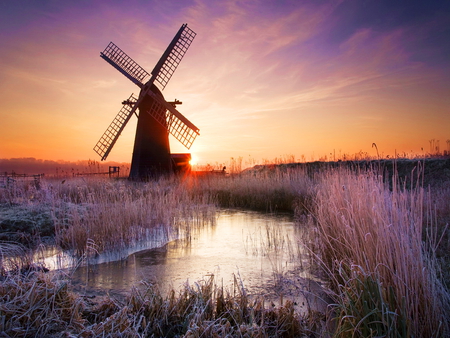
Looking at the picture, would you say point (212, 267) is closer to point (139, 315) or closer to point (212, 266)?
point (212, 266)

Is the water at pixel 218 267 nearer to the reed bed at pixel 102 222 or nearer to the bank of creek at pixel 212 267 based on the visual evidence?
the bank of creek at pixel 212 267

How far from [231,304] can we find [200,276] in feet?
5.10

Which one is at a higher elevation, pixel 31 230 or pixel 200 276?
pixel 31 230

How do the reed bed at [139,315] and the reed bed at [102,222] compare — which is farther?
the reed bed at [102,222]

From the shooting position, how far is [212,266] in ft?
17.7

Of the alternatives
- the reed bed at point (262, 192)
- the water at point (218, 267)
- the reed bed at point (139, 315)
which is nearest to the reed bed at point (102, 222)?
the water at point (218, 267)

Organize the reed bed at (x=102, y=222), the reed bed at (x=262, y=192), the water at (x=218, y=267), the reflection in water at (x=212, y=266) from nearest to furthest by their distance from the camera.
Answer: the water at (x=218, y=267) < the reflection in water at (x=212, y=266) < the reed bed at (x=102, y=222) < the reed bed at (x=262, y=192)

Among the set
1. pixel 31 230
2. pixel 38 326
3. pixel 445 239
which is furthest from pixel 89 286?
pixel 445 239

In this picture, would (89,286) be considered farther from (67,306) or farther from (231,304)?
(231,304)

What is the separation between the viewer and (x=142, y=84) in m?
17.1

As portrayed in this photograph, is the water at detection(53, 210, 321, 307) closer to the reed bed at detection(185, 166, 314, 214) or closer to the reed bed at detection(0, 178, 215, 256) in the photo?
the reed bed at detection(0, 178, 215, 256)

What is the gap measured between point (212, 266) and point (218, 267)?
259 mm

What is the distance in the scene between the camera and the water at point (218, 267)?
14.3 feet

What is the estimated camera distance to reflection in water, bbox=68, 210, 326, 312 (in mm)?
4496
